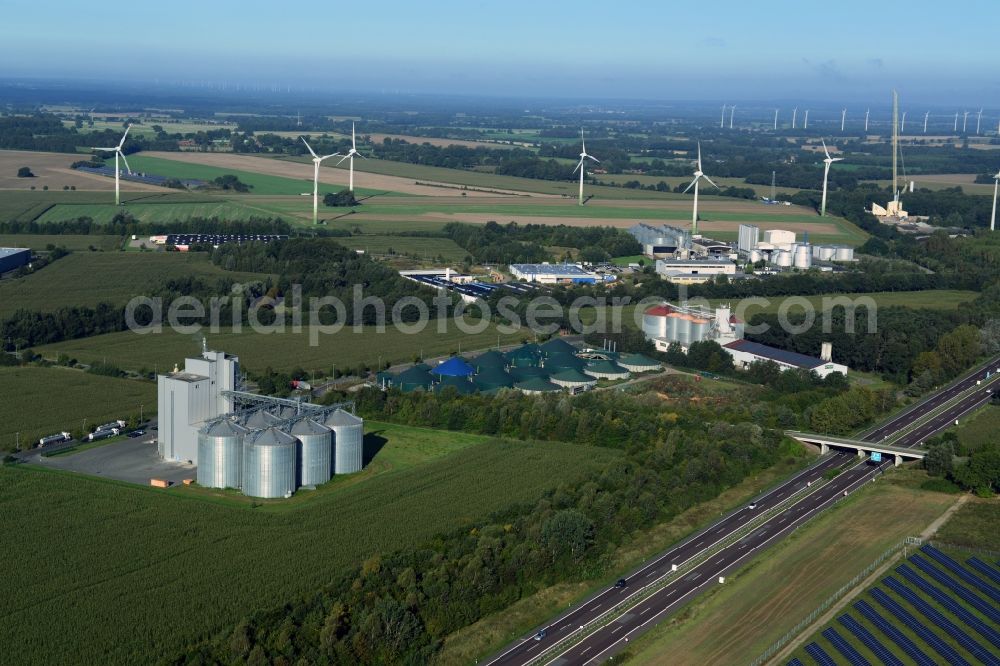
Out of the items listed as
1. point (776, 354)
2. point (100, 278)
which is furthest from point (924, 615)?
point (100, 278)

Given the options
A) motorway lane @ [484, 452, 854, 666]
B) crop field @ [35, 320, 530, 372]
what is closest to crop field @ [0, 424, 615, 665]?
motorway lane @ [484, 452, 854, 666]

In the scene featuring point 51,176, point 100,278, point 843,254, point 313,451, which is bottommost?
point 100,278

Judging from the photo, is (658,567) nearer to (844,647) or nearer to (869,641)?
→ (844,647)

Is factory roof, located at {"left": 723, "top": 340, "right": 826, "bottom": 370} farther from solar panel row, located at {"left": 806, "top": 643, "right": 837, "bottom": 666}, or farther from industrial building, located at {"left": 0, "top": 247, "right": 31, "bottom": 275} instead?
industrial building, located at {"left": 0, "top": 247, "right": 31, "bottom": 275}

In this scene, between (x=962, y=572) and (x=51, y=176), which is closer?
(x=962, y=572)

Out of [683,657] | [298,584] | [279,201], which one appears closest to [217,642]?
[298,584]

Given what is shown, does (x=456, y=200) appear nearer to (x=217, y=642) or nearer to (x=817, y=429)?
(x=817, y=429)
